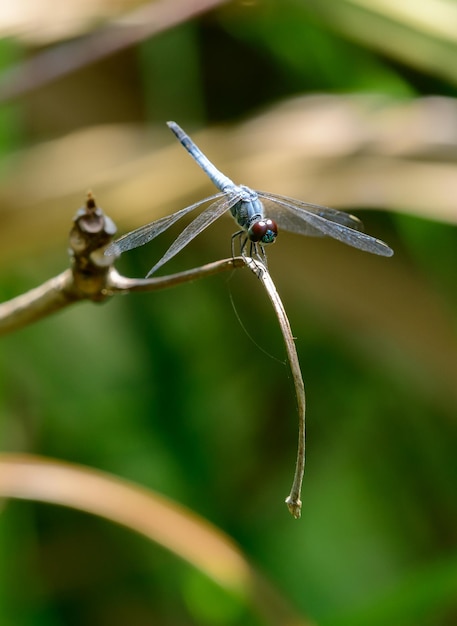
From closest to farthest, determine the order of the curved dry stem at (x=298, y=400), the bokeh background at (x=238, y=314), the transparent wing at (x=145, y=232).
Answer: the curved dry stem at (x=298, y=400) < the transparent wing at (x=145, y=232) < the bokeh background at (x=238, y=314)

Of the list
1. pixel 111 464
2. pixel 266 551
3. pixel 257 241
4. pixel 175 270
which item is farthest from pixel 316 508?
pixel 257 241

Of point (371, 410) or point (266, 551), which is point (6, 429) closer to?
point (266, 551)

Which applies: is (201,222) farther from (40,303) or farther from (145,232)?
(40,303)

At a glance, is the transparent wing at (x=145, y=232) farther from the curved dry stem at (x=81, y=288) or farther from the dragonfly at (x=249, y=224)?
the curved dry stem at (x=81, y=288)

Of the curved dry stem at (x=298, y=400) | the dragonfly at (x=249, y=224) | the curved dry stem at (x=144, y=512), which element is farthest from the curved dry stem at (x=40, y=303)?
the curved dry stem at (x=144, y=512)

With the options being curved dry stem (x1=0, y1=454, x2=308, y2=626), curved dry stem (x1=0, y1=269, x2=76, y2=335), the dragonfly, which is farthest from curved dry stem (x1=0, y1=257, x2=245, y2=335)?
curved dry stem (x1=0, y1=454, x2=308, y2=626)

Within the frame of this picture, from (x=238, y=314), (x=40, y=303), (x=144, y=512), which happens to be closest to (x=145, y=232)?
(x=40, y=303)
